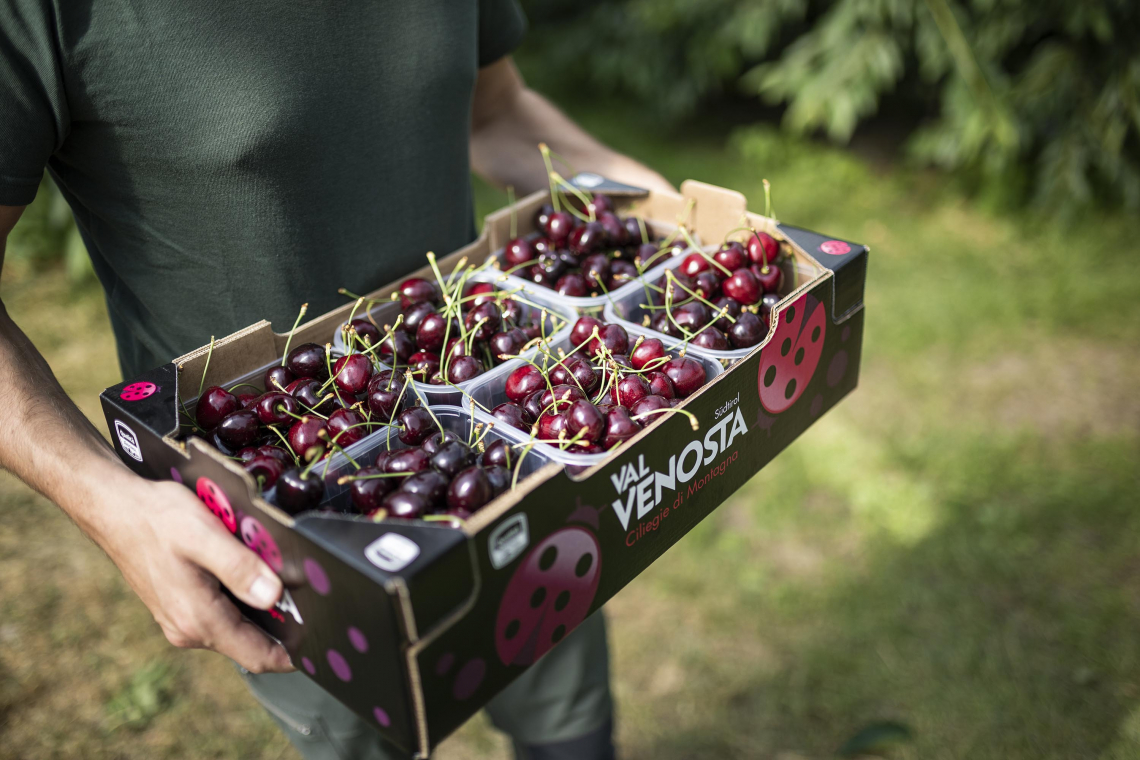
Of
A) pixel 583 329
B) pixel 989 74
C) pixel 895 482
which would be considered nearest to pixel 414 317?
pixel 583 329

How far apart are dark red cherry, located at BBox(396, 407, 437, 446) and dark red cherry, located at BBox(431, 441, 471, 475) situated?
0.08m

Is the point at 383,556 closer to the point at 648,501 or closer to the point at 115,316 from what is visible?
the point at 648,501

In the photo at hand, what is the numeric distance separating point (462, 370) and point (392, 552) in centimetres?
50

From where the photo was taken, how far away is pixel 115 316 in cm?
158

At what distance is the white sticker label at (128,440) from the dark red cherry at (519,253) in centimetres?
76

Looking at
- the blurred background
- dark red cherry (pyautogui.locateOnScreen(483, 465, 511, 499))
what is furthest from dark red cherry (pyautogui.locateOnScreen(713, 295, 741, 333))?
the blurred background

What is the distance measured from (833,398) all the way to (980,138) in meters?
3.21

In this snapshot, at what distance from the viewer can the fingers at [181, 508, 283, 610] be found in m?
0.99

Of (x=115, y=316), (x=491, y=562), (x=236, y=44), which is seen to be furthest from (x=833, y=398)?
(x=115, y=316)

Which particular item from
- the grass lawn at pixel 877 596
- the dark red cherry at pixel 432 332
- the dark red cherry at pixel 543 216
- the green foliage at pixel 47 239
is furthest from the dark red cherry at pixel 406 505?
the green foliage at pixel 47 239

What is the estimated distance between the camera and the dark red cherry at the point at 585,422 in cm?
116

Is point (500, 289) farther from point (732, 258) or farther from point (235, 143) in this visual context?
point (235, 143)

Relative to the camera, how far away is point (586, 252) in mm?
1683

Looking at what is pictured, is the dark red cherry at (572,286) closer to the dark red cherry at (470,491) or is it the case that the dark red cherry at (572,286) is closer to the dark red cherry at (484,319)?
the dark red cherry at (484,319)
